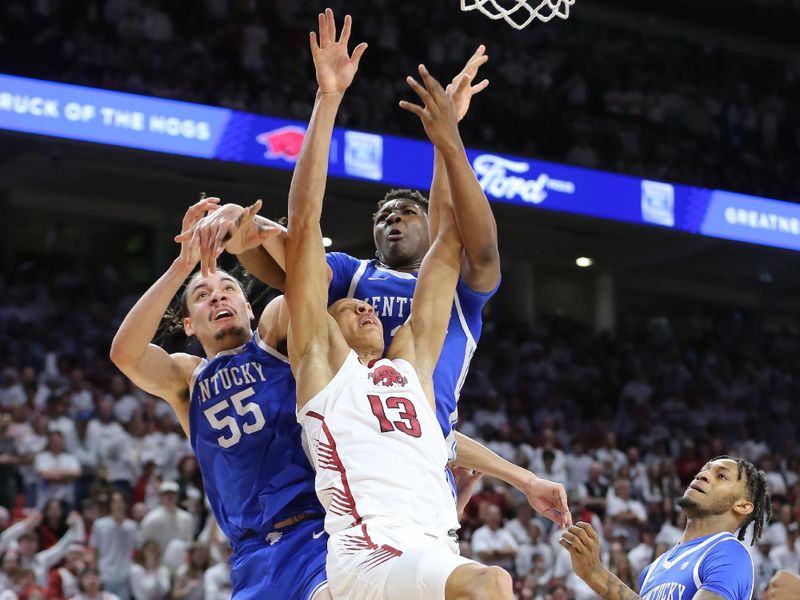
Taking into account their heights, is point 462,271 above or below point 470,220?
below

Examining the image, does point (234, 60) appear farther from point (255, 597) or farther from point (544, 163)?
point (255, 597)

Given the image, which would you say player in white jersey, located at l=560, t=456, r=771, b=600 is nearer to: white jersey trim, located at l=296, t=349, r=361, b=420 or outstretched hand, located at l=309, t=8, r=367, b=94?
white jersey trim, located at l=296, t=349, r=361, b=420

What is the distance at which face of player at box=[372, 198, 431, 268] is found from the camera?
16.4 ft

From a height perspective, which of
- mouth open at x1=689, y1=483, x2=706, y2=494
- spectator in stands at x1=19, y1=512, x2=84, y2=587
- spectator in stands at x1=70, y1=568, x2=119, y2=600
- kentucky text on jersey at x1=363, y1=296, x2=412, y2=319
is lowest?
spectator in stands at x1=70, y1=568, x2=119, y2=600

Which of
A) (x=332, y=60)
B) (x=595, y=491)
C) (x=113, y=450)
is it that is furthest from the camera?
(x=595, y=491)

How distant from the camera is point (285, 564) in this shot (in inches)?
169

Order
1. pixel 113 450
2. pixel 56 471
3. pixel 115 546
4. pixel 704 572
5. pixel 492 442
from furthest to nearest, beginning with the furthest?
pixel 492 442
pixel 113 450
pixel 56 471
pixel 115 546
pixel 704 572

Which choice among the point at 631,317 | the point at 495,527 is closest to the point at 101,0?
the point at 495,527

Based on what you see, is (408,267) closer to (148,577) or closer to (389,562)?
(389,562)

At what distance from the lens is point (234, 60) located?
15875 mm

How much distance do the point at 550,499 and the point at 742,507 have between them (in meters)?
1.05

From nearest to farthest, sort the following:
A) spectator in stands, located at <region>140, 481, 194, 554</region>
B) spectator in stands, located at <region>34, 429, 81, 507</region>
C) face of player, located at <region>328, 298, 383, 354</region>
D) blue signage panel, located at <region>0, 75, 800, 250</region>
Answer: face of player, located at <region>328, 298, 383, 354</region> < spectator in stands, located at <region>140, 481, 194, 554</region> < spectator in stands, located at <region>34, 429, 81, 507</region> < blue signage panel, located at <region>0, 75, 800, 250</region>

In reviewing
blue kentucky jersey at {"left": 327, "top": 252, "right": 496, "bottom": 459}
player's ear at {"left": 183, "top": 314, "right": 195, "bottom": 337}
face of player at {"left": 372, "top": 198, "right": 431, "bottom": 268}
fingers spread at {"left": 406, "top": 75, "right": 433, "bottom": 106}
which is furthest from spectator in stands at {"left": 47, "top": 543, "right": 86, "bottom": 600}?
fingers spread at {"left": 406, "top": 75, "right": 433, "bottom": 106}

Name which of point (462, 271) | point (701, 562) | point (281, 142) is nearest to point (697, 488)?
point (701, 562)
